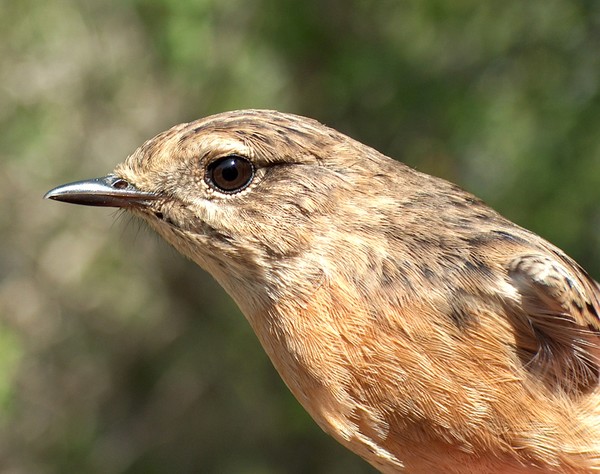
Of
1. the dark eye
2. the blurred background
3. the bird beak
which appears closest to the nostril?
the bird beak

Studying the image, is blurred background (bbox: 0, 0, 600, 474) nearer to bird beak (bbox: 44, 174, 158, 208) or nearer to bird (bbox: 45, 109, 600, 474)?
bird beak (bbox: 44, 174, 158, 208)

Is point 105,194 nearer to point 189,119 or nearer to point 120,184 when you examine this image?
point 120,184

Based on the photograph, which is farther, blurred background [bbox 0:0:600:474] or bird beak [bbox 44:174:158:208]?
blurred background [bbox 0:0:600:474]

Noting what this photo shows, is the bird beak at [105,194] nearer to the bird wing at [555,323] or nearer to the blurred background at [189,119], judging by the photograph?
the bird wing at [555,323]

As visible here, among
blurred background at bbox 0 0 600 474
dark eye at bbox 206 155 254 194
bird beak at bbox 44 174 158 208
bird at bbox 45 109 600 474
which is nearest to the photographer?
bird at bbox 45 109 600 474

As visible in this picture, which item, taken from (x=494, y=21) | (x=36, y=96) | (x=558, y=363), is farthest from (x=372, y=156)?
(x=36, y=96)
